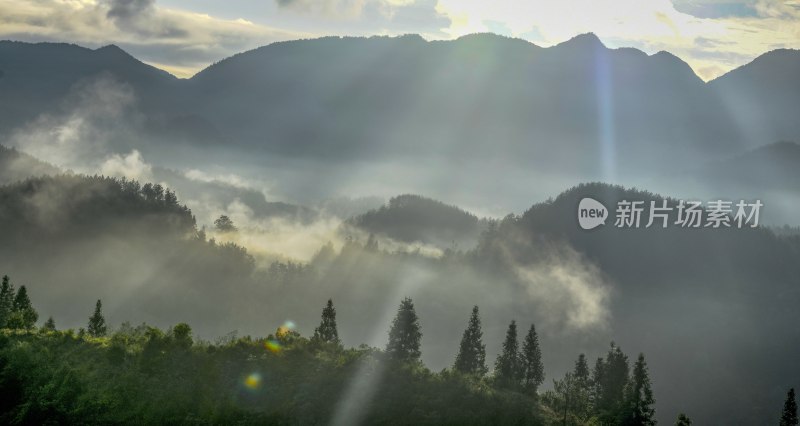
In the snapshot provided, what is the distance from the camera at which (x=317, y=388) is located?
256 feet

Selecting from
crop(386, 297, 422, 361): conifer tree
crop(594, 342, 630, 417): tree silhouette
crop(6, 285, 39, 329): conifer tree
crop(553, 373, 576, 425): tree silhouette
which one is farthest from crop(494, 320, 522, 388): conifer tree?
crop(6, 285, 39, 329): conifer tree

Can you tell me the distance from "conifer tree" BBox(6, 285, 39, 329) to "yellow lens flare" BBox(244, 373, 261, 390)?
35226 mm

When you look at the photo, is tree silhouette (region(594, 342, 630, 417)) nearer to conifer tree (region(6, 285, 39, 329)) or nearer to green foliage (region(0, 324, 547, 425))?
green foliage (region(0, 324, 547, 425))

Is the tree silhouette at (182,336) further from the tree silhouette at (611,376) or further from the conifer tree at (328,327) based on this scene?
the tree silhouette at (611,376)

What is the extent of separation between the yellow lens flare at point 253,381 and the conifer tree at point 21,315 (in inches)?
1387

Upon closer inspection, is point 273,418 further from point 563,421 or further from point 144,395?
point 563,421

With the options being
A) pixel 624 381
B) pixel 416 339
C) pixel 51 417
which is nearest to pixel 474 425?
pixel 51 417

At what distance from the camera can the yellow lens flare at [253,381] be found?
78.0 metres

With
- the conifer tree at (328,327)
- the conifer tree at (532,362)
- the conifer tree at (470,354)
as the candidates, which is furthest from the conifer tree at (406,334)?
the conifer tree at (532,362)

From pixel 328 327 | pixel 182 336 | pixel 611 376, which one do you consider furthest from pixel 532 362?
pixel 182 336

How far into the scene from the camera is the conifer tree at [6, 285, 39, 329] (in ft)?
317

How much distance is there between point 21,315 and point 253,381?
40.6 meters

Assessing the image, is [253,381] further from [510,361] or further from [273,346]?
[510,361]

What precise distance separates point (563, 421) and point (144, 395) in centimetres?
4093
